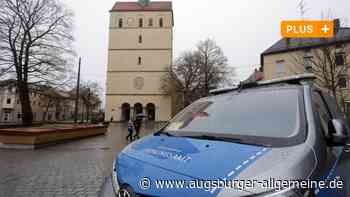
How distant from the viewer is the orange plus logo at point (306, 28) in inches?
538

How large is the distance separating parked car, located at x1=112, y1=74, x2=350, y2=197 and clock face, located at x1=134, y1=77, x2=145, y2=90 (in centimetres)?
5091

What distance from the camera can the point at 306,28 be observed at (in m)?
13.9

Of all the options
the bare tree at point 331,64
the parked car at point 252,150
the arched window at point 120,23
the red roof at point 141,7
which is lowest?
the parked car at point 252,150

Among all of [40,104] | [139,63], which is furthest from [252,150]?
[139,63]

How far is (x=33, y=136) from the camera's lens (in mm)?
10602

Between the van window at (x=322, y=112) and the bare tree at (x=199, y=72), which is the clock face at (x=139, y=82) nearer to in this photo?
the bare tree at (x=199, y=72)

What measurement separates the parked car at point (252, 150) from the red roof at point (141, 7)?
5606 cm

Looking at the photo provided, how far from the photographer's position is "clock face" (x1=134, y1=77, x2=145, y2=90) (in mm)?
52969

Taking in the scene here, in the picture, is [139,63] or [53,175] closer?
[53,175]

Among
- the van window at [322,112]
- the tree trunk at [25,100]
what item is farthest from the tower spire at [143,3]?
the van window at [322,112]

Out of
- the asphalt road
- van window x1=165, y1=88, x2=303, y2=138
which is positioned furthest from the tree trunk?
van window x1=165, y1=88, x2=303, y2=138

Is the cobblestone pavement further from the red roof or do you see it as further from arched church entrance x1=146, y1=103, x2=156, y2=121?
the red roof

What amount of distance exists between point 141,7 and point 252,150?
5996 cm

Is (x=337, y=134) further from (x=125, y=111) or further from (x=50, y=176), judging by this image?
(x=125, y=111)
